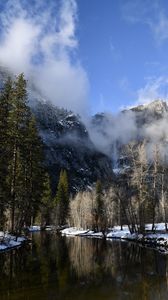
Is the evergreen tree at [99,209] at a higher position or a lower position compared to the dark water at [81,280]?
higher

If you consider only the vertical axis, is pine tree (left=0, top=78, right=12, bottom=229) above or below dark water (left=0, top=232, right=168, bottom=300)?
above

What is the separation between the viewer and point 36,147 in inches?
2170

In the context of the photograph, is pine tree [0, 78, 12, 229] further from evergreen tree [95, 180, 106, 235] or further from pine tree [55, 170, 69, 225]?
pine tree [55, 170, 69, 225]

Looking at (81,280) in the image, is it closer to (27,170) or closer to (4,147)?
(4,147)

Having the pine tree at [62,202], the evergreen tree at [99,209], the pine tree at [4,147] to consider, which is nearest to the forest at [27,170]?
the pine tree at [4,147]

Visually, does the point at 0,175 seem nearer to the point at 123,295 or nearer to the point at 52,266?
the point at 52,266

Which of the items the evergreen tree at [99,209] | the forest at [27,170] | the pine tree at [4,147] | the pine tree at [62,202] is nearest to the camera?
the pine tree at [4,147]

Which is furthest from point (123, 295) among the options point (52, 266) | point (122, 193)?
point (122, 193)

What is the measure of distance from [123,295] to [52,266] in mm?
11182

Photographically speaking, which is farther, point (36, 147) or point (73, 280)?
point (36, 147)

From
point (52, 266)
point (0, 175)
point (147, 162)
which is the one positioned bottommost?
point (52, 266)

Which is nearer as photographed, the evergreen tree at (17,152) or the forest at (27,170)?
the evergreen tree at (17,152)

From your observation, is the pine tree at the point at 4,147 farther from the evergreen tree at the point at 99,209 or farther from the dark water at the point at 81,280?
the evergreen tree at the point at 99,209

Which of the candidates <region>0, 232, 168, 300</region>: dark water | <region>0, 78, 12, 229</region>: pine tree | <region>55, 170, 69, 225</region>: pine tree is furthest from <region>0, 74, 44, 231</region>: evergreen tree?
<region>55, 170, 69, 225</region>: pine tree
